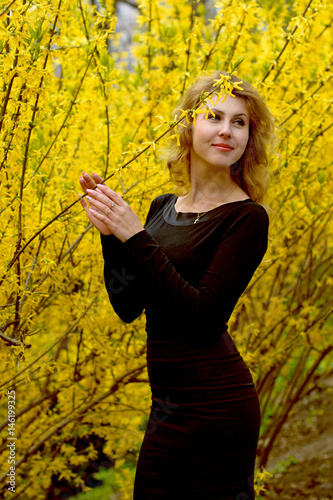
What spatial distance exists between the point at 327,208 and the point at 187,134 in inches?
42.0

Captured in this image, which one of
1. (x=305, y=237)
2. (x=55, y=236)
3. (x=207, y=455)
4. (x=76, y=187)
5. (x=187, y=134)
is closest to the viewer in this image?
(x=207, y=455)

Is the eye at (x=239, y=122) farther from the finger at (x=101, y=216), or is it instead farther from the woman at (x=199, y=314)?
the finger at (x=101, y=216)

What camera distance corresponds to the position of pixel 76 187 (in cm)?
231

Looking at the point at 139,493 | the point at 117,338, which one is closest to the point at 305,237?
the point at 117,338

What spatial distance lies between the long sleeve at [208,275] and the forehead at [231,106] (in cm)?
35

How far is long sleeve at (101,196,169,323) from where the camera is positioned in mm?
1624

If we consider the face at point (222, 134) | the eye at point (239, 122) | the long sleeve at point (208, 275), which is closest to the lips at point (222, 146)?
the face at point (222, 134)

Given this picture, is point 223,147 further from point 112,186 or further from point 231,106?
point 112,186

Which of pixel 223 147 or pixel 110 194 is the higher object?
pixel 223 147

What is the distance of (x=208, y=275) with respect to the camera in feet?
4.62

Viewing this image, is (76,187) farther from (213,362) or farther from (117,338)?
(213,362)

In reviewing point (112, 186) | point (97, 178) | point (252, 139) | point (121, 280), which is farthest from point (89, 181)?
point (112, 186)

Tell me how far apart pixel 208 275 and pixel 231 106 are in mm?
546

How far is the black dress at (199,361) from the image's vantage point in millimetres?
1400
